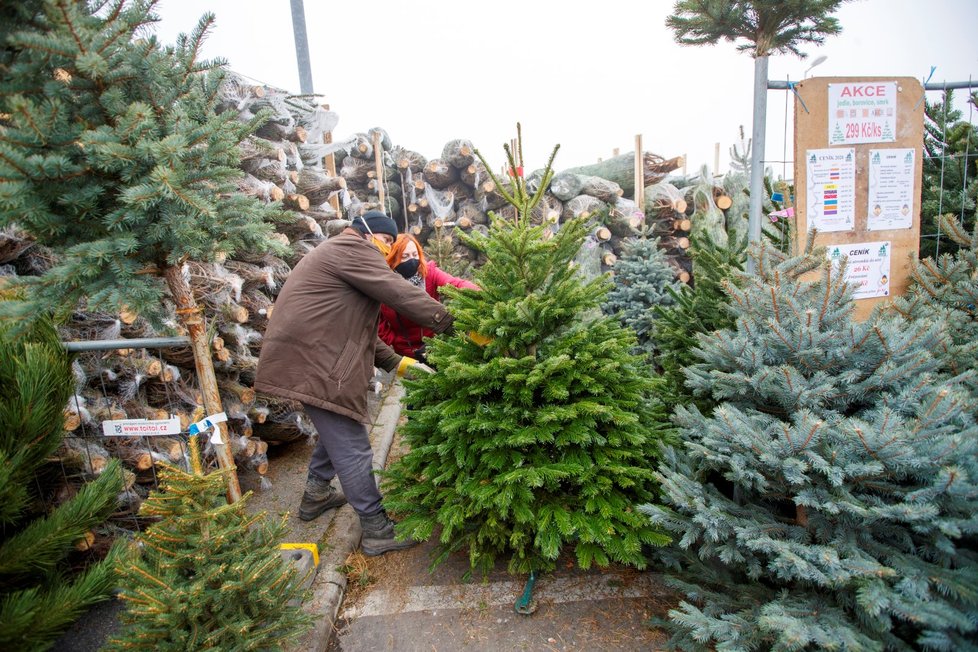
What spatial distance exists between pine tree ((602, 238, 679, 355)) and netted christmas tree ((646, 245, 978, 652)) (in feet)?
13.1

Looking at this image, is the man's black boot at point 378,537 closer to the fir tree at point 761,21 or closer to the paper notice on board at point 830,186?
the paper notice on board at point 830,186

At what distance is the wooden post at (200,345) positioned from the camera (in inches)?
102

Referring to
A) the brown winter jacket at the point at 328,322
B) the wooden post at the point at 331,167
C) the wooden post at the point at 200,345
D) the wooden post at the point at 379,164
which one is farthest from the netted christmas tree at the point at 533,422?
the wooden post at the point at 379,164

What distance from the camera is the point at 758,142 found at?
3.35 metres

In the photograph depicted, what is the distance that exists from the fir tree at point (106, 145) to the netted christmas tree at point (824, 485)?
2.52 meters

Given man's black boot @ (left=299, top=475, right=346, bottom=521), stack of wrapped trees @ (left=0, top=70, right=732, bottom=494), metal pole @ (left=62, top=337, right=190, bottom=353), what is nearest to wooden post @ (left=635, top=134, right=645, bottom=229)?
stack of wrapped trees @ (left=0, top=70, right=732, bottom=494)

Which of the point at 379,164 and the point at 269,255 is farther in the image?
the point at 379,164

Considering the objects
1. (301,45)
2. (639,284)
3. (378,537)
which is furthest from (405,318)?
(301,45)

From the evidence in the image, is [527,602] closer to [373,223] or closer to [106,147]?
[373,223]

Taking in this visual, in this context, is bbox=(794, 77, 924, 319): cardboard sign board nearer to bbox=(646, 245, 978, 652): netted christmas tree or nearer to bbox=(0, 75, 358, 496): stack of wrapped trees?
bbox=(646, 245, 978, 652): netted christmas tree

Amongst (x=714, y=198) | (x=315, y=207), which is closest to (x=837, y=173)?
(x=315, y=207)

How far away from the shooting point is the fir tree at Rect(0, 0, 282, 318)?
1841 millimetres

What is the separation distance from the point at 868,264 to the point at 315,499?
174 inches

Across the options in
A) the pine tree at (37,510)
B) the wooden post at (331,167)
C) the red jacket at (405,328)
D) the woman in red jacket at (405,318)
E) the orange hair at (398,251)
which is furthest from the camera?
the wooden post at (331,167)
